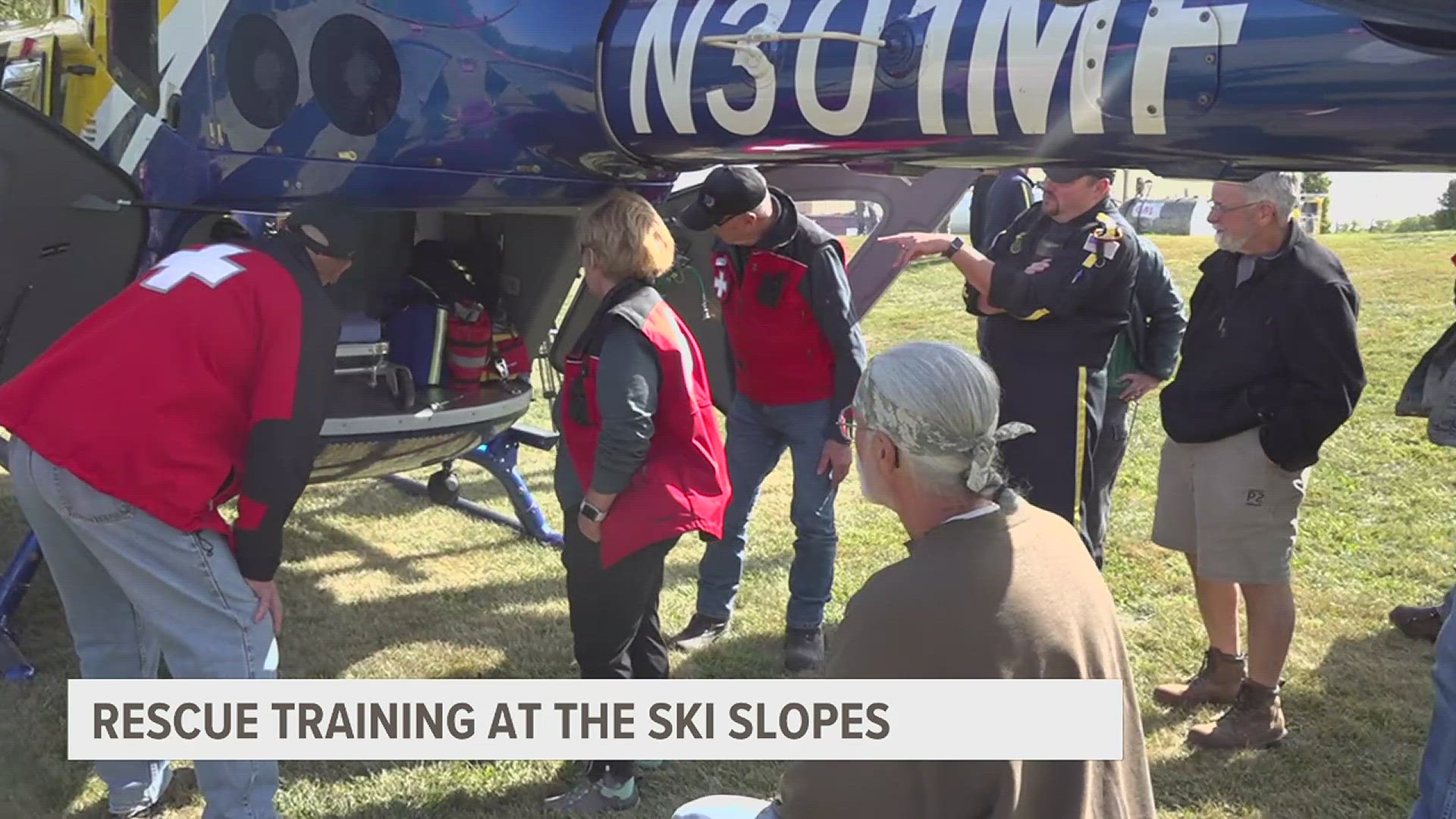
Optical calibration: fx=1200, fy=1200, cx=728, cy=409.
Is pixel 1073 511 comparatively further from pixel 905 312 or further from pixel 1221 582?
pixel 905 312

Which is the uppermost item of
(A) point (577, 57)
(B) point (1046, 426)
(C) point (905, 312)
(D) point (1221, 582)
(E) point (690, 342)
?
(A) point (577, 57)

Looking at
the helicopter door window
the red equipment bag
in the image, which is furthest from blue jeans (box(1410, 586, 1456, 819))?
the helicopter door window

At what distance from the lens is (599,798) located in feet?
10.1

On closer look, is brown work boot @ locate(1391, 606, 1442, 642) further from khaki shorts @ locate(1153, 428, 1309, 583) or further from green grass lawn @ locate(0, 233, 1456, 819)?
khaki shorts @ locate(1153, 428, 1309, 583)

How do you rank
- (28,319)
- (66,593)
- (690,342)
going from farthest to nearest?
(28,319) → (690,342) → (66,593)

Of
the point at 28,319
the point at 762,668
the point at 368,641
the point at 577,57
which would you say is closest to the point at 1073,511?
the point at 762,668

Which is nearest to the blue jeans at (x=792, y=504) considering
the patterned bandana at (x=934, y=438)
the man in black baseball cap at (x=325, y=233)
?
the man in black baseball cap at (x=325, y=233)

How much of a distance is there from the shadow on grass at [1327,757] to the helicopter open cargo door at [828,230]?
188 cm

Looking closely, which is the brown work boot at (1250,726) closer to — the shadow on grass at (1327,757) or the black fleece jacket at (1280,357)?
the shadow on grass at (1327,757)

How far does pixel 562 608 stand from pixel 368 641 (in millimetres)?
710

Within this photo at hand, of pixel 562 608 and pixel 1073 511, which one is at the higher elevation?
pixel 1073 511

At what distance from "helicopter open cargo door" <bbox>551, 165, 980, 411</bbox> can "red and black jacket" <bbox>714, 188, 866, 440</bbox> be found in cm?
47

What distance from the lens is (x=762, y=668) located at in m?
3.96

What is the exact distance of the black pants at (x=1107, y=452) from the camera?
4.05 m
